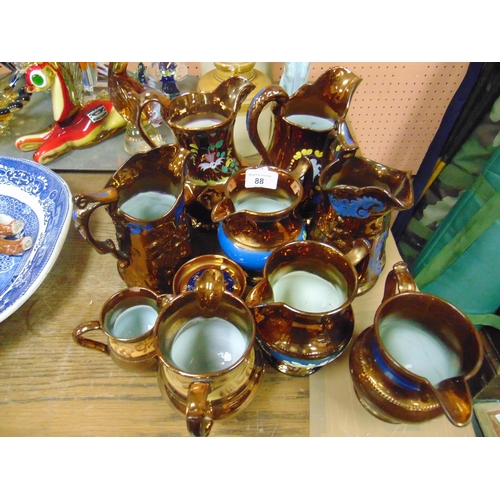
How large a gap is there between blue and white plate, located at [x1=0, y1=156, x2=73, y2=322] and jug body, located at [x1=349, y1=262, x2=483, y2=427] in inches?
20.4

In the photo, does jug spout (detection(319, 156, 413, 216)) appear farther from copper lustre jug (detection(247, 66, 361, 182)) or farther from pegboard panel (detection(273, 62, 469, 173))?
pegboard panel (detection(273, 62, 469, 173))

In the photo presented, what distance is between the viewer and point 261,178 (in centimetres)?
66

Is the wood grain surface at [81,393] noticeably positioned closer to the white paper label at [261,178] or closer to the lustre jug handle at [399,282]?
the lustre jug handle at [399,282]

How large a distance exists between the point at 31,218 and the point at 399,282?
694 mm

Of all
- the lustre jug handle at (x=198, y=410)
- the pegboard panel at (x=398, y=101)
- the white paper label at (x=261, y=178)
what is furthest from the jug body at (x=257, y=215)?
the pegboard panel at (x=398, y=101)

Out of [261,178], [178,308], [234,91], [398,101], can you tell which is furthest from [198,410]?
[398,101]

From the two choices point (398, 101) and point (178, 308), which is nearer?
point (178, 308)

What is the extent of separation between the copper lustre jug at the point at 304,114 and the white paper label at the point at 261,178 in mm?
68

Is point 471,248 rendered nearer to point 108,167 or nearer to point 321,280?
point 321,280

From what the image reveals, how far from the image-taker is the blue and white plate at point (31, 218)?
66 cm

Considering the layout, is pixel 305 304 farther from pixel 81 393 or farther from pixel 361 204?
pixel 81 393

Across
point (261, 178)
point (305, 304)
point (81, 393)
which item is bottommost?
point (81, 393)

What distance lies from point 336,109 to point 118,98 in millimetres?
412

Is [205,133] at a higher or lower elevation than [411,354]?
higher
